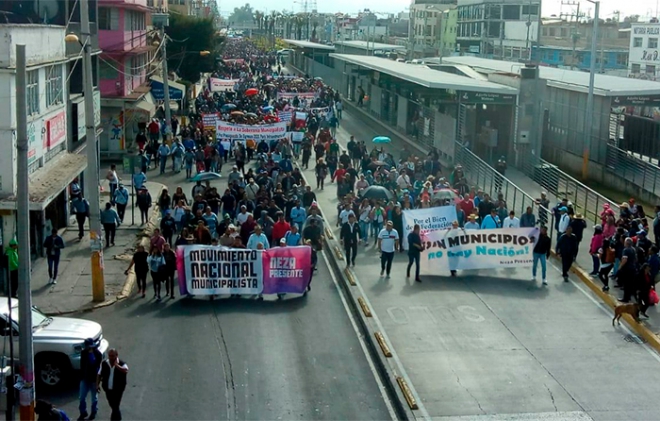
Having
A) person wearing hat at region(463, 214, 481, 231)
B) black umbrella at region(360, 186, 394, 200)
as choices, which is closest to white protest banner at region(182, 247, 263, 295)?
person wearing hat at region(463, 214, 481, 231)

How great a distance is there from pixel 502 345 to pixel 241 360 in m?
4.52

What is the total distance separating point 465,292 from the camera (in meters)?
21.0

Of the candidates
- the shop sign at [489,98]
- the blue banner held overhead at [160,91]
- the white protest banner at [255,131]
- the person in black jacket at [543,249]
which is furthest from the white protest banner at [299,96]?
the person in black jacket at [543,249]

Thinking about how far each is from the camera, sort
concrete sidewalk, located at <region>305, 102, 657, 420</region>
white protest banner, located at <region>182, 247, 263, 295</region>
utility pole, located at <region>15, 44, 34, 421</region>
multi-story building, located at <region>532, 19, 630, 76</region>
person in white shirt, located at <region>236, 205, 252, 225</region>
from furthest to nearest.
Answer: multi-story building, located at <region>532, 19, 630, 76</region> → person in white shirt, located at <region>236, 205, 252, 225</region> → white protest banner, located at <region>182, 247, 263, 295</region> → concrete sidewalk, located at <region>305, 102, 657, 420</region> → utility pole, located at <region>15, 44, 34, 421</region>

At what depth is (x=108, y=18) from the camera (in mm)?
45719

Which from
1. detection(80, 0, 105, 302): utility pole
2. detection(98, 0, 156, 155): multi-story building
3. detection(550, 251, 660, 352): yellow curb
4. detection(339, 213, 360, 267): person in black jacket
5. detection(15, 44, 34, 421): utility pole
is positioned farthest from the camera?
detection(98, 0, 156, 155): multi-story building

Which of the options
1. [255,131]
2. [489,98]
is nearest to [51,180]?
[255,131]

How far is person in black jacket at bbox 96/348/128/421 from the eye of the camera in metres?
13.2

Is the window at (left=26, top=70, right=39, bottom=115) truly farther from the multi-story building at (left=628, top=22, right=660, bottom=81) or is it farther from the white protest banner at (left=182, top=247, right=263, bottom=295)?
the multi-story building at (left=628, top=22, right=660, bottom=81)

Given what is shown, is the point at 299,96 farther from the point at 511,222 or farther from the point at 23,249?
the point at 23,249

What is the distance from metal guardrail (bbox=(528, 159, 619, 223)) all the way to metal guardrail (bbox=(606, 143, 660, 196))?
2557 millimetres

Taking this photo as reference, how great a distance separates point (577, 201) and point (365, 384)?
1821 cm

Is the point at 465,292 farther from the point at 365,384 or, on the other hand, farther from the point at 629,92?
the point at 629,92

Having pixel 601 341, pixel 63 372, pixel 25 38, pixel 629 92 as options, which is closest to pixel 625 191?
pixel 629 92
